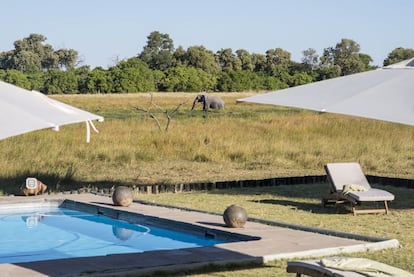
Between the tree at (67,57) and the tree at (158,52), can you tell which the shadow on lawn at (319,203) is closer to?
the tree at (158,52)

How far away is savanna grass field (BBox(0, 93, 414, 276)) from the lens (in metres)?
12.3

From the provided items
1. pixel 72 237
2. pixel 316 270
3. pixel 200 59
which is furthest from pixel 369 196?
pixel 200 59

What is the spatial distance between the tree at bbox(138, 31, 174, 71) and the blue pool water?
262 ft

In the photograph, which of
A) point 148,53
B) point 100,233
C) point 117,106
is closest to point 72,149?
point 100,233

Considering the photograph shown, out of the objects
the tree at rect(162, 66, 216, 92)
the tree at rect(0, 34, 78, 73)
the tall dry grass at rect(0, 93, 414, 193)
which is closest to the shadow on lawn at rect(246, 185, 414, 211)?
the tall dry grass at rect(0, 93, 414, 193)

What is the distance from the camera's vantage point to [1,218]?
12.9 meters

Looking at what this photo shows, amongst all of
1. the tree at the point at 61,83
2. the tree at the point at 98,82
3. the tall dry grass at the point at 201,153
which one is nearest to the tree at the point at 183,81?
the tree at the point at 98,82

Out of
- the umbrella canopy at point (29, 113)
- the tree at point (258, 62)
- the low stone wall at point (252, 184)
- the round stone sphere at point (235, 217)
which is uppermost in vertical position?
the tree at point (258, 62)

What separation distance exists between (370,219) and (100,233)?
375 centimetres

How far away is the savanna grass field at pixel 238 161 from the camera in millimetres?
12266

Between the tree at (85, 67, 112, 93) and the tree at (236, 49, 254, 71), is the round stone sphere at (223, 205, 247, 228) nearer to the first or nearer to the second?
the tree at (85, 67, 112, 93)

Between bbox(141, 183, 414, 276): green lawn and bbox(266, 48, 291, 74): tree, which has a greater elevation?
bbox(266, 48, 291, 74): tree

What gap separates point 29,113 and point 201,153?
13.3 metres

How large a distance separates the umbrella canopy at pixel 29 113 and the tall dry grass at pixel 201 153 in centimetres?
867
